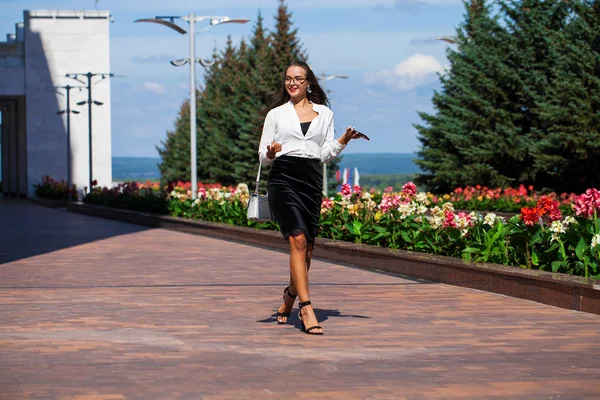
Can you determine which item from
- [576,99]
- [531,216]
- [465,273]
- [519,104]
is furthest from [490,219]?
[519,104]

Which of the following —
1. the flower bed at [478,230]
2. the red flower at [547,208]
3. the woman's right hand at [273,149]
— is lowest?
the flower bed at [478,230]

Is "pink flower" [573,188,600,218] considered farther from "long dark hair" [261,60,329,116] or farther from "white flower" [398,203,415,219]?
"long dark hair" [261,60,329,116]

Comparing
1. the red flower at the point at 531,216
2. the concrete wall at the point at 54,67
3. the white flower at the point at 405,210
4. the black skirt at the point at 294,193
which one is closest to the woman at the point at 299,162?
the black skirt at the point at 294,193

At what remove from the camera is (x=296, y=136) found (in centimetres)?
898

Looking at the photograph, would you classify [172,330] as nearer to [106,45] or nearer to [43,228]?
[43,228]

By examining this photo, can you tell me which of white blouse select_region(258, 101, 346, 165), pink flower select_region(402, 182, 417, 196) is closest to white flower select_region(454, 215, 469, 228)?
pink flower select_region(402, 182, 417, 196)

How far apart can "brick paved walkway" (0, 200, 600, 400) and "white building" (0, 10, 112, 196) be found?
2230 inches

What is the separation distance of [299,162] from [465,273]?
12.8 feet

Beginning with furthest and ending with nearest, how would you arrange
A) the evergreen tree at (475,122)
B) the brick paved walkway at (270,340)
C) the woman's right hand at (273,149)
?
the evergreen tree at (475,122), the woman's right hand at (273,149), the brick paved walkway at (270,340)

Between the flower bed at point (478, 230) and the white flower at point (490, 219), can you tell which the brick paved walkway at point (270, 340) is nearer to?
the flower bed at point (478, 230)

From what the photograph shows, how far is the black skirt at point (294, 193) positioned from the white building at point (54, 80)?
61.4 metres

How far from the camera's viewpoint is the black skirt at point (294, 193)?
8914mm

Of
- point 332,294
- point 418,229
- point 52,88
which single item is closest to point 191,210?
point 418,229

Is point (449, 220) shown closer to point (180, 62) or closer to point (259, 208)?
point (259, 208)
